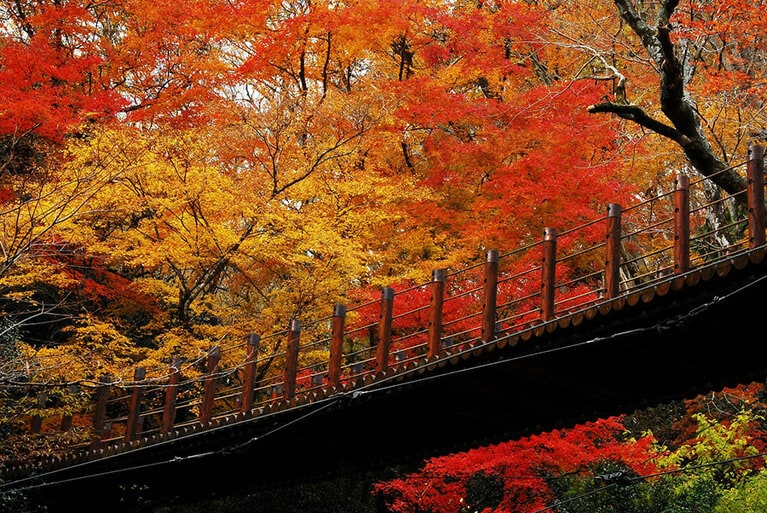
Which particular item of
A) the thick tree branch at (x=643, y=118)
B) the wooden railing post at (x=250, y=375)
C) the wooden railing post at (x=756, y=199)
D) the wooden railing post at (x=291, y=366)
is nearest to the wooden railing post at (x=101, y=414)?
the wooden railing post at (x=250, y=375)

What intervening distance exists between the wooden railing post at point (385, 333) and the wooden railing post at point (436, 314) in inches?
24.6

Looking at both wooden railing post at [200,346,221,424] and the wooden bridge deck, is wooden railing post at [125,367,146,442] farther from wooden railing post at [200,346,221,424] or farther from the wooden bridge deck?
wooden railing post at [200,346,221,424]

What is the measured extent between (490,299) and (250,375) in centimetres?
426

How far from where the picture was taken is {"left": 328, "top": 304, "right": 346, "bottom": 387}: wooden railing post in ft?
35.8

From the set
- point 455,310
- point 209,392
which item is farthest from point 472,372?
point 209,392

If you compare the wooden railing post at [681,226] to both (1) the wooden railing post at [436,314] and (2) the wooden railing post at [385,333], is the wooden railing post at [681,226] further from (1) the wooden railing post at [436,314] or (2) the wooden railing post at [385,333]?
(2) the wooden railing post at [385,333]

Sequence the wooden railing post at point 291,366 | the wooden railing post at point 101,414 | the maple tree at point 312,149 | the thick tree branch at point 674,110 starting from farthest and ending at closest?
the wooden railing post at point 101,414
the maple tree at point 312,149
the wooden railing post at point 291,366
the thick tree branch at point 674,110

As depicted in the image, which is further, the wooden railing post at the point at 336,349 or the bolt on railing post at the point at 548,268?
the wooden railing post at the point at 336,349

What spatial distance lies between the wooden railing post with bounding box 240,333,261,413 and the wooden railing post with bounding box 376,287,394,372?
2291 millimetres

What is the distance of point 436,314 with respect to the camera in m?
9.92

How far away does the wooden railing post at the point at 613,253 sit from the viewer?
803 centimetres

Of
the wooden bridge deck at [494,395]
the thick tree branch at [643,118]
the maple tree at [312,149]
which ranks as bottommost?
the wooden bridge deck at [494,395]

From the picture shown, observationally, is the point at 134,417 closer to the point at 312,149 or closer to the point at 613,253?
the point at 312,149

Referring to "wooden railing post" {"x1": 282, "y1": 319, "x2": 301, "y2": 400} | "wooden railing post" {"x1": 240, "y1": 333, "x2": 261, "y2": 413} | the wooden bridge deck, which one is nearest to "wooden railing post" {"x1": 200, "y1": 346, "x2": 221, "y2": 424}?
the wooden bridge deck
